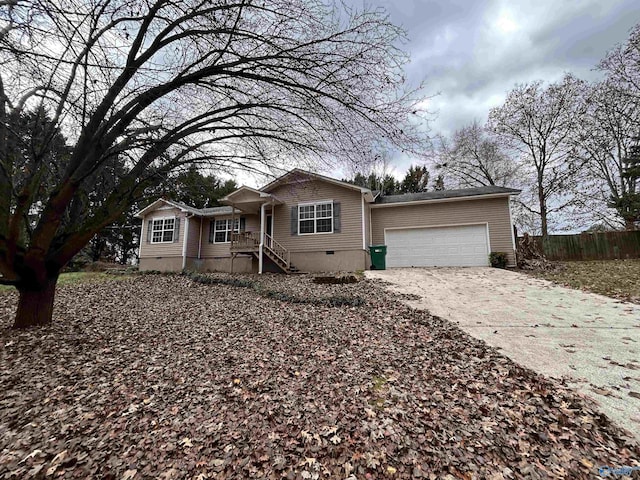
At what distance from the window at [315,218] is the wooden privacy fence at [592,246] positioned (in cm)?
1129

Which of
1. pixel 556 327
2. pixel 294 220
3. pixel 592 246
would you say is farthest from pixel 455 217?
pixel 556 327

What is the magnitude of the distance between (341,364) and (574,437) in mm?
2273

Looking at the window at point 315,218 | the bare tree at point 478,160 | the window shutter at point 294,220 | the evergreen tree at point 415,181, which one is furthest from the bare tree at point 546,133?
the window shutter at point 294,220

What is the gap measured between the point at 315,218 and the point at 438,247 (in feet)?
20.0

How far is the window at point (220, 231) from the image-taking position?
16.4 metres

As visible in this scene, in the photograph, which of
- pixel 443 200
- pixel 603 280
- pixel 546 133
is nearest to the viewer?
pixel 603 280

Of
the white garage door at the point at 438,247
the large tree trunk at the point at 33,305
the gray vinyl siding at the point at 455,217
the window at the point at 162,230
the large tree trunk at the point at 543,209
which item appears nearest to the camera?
the large tree trunk at the point at 33,305

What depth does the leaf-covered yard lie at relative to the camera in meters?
2.13

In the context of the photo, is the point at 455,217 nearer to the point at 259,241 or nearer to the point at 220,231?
the point at 259,241

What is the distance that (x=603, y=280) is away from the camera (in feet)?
29.2

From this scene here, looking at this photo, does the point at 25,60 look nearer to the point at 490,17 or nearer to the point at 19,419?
the point at 19,419

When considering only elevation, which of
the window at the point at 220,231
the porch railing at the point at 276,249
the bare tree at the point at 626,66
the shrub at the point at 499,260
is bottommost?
the shrub at the point at 499,260

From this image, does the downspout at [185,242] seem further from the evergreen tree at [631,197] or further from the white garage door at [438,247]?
the evergreen tree at [631,197]

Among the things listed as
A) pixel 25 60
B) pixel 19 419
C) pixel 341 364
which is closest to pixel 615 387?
pixel 341 364
